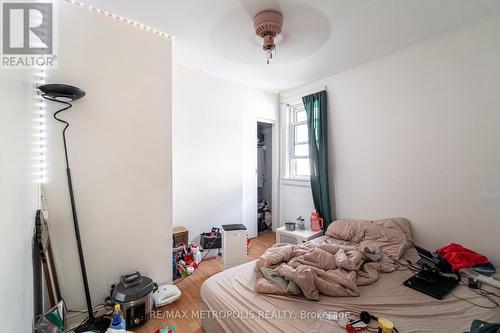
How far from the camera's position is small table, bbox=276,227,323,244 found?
2684 millimetres

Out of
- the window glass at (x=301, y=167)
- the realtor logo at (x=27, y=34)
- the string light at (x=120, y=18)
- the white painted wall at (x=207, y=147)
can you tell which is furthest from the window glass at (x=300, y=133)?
the realtor logo at (x=27, y=34)

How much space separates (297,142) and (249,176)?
1085mm

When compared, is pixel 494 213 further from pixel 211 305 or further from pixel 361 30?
pixel 211 305

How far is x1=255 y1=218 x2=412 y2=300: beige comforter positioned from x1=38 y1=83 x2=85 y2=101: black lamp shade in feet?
6.48

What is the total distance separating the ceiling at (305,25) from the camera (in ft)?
5.60

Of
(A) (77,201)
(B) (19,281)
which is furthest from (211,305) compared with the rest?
(A) (77,201)

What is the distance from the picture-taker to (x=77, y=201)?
1723mm

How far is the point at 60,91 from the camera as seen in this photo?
1.52m

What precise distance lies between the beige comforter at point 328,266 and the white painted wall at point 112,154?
1214mm

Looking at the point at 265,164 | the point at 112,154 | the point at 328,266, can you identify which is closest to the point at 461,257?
the point at 328,266

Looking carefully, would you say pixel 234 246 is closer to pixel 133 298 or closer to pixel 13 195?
pixel 133 298

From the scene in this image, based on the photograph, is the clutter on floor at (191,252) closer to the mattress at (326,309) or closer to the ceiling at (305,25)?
the mattress at (326,309)

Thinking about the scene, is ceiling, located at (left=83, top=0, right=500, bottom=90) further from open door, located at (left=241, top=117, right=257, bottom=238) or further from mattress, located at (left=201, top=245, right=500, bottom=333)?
mattress, located at (left=201, top=245, right=500, bottom=333)

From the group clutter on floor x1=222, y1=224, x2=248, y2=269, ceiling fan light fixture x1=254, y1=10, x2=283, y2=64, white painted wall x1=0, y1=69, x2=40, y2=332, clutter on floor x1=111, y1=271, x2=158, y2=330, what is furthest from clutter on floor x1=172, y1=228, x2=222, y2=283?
ceiling fan light fixture x1=254, y1=10, x2=283, y2=64
